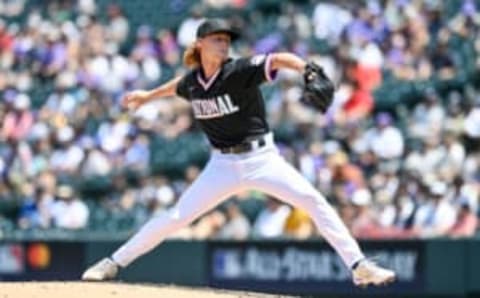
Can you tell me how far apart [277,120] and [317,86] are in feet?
24.7

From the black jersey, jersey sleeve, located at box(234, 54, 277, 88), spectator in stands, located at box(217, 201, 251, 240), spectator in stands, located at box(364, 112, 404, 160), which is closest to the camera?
jersey sleeve, located at box(234, 54, 277, 88)

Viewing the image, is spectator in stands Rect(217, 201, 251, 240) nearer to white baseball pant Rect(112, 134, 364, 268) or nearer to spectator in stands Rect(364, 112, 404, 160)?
spectator in stands Rect(364, 112, 404, 160)

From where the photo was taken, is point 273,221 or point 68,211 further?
point 68,211

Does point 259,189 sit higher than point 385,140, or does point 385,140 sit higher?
point 385,140

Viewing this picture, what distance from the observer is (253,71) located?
8.54 m

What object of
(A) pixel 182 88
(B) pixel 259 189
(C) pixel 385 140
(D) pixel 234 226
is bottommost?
(D) pixel 234 226

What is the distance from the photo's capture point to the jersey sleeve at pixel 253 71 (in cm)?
844

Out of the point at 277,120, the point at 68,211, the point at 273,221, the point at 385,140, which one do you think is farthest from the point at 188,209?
the point at 68,211

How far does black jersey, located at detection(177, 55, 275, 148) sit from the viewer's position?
866cm

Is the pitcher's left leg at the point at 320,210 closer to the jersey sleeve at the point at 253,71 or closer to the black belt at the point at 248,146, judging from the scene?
the black belt at the point at 248,146

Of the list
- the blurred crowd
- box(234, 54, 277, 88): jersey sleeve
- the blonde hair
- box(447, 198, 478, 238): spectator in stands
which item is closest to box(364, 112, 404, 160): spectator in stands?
the blurred crowd

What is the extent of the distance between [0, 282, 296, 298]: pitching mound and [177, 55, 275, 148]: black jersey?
95 cm

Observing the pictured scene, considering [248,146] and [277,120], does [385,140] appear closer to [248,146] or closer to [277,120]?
[277,120]

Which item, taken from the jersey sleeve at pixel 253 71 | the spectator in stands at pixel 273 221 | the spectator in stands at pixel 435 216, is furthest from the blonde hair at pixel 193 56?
the spectator in stands at pixel 273 221
